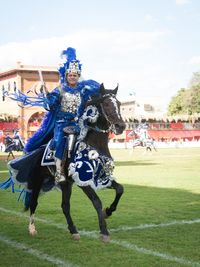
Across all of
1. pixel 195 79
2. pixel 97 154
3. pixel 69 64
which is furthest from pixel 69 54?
pixel 195 79

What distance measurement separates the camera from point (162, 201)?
10320 millimetres

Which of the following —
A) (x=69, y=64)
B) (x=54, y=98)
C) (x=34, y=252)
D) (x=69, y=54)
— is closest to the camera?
(x=34, y=252)

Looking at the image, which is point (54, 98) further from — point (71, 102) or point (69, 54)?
point (69, 54)

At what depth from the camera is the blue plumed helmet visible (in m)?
7.09

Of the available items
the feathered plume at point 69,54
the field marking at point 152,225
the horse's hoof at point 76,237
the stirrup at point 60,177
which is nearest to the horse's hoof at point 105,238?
the horse's hoof at point 76,237

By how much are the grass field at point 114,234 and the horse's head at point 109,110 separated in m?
1.54

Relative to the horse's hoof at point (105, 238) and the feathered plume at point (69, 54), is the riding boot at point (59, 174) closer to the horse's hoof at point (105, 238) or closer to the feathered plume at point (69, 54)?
the horse's hoof at point (105, 238)

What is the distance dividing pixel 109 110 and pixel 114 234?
1816 millimetres

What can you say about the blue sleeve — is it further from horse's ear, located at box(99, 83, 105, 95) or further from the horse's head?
horse's ear, located at box(99, 83, 105, 95)

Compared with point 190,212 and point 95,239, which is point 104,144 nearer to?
point 95,239

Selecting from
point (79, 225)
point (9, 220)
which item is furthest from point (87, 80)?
point (9, 220)

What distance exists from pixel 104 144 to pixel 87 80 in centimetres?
110

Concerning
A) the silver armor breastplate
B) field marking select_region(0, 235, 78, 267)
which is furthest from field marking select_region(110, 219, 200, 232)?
the silver armor breastplate

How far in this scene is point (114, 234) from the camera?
6902mm
